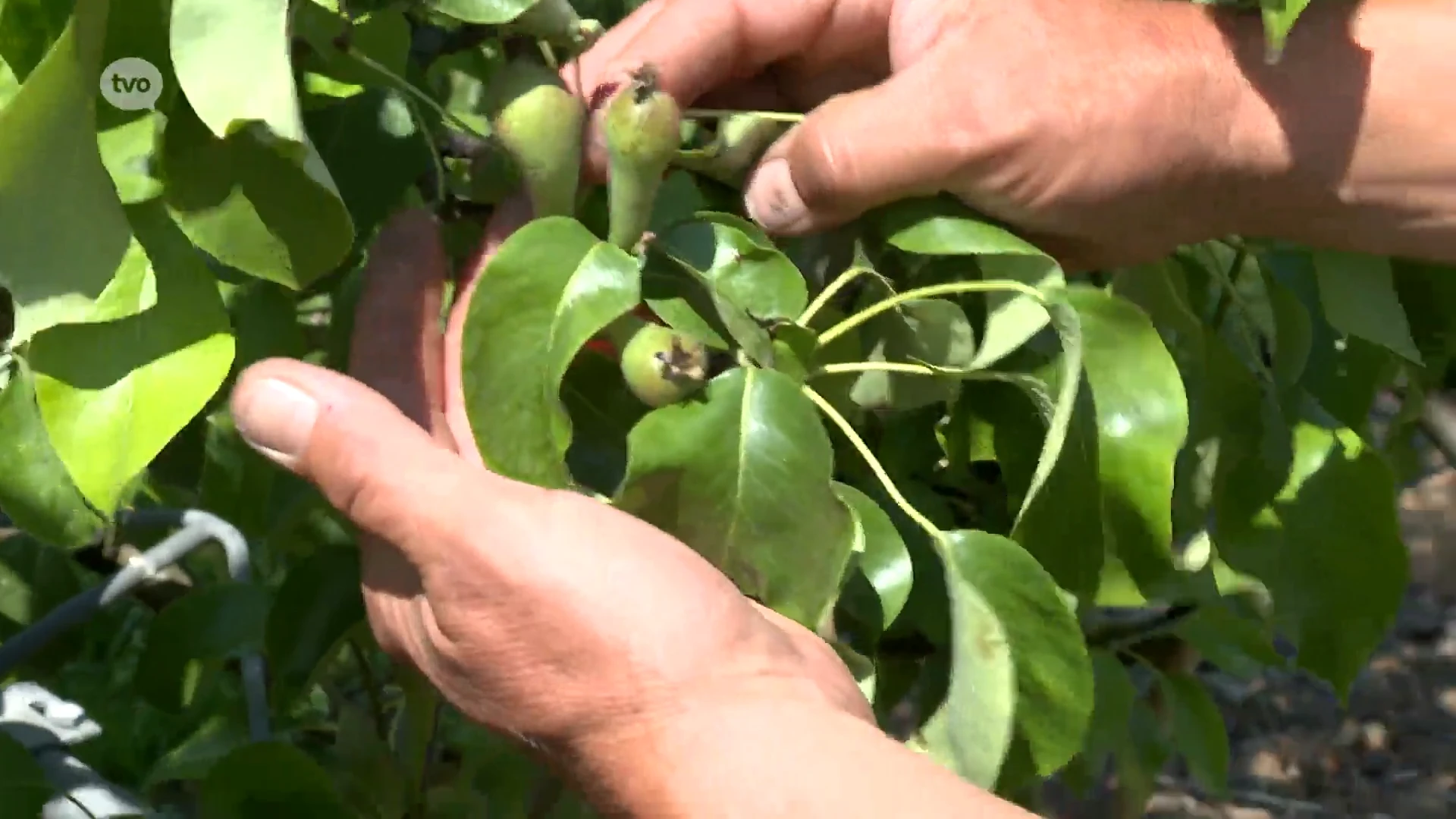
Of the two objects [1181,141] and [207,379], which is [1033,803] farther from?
[207,379]

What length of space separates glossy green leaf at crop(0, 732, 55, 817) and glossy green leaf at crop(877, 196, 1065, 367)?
0.42 meters

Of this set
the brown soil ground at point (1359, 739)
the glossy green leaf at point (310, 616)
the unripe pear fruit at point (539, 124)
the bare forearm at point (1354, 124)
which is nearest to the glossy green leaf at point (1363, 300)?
the bare forearm at point (1354, 124)

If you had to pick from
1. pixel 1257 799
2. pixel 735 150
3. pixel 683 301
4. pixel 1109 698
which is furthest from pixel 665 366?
pixel 1257 799

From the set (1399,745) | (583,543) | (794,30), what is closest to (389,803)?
(583,543)

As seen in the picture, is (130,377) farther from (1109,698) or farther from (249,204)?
(1109,698)

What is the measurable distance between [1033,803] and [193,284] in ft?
2.51

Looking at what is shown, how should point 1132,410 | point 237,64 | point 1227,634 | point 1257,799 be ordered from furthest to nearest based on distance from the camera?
point 1257,799 → point 1227,634 → point 1132,410 → point 237,64

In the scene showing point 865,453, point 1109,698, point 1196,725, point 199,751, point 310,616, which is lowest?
point 1196,725

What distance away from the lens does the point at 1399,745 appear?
1863mm

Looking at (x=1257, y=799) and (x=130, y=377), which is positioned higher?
(x=130, y=377)

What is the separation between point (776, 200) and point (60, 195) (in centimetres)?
Result: 26

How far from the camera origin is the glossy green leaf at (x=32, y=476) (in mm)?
423

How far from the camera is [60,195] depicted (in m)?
0.39

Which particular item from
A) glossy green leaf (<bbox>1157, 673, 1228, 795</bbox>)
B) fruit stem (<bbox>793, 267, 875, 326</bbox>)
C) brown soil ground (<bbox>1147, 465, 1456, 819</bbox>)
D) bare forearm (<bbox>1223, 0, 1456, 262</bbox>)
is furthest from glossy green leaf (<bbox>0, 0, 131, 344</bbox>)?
brown soil ground (<bbox>1147, 465, 1456, 819</bbox>)
